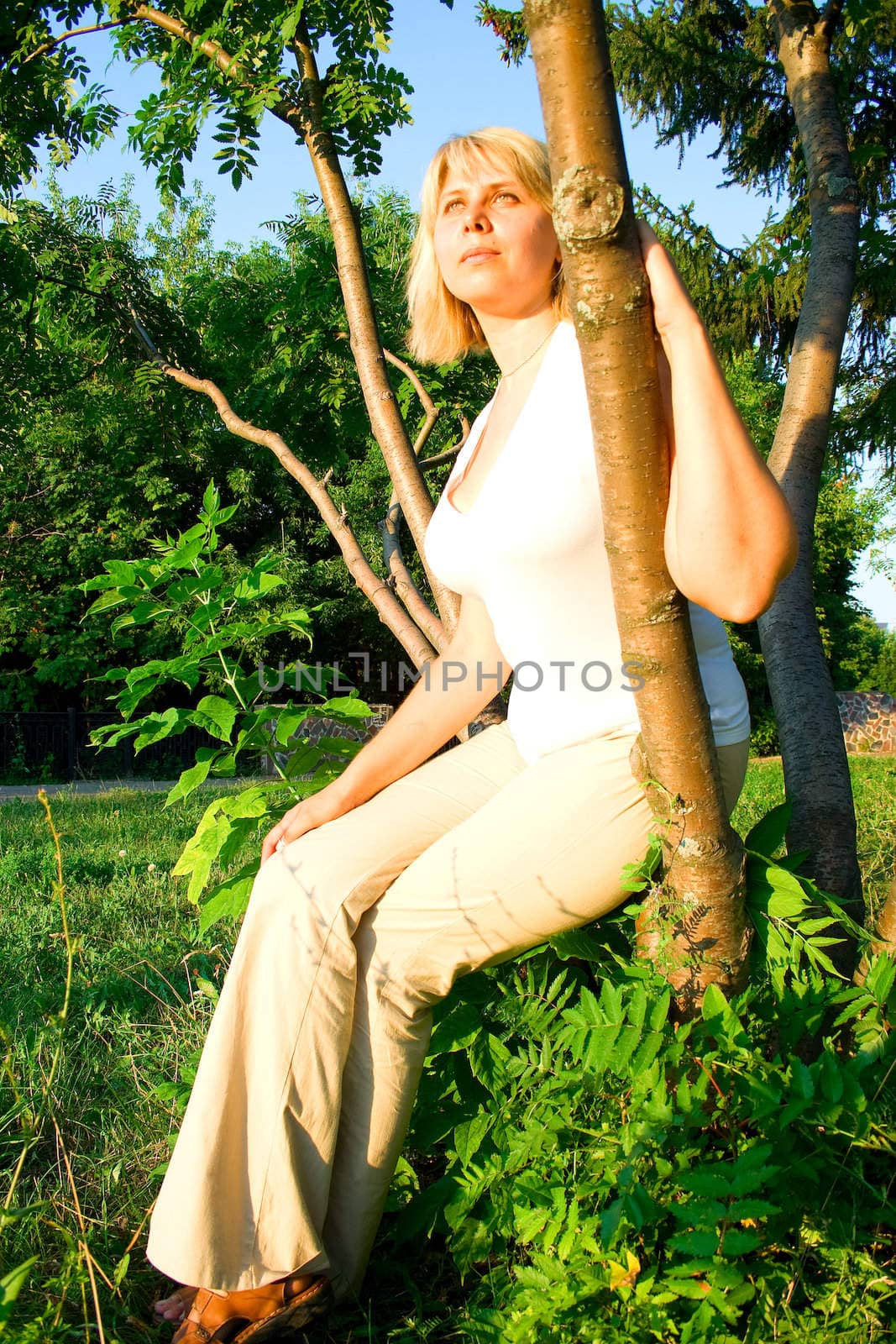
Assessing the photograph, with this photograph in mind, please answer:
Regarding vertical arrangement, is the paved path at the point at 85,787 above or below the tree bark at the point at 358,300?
below

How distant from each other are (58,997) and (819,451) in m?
2.73

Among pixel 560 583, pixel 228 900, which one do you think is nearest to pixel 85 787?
pixel 228 900

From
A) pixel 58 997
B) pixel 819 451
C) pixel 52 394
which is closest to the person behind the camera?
pixel 819 451

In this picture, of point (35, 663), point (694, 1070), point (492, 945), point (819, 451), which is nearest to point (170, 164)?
point (819, 451)

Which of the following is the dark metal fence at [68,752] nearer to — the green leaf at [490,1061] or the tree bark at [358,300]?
the tree bark at [358,300]

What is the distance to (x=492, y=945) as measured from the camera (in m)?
1.60

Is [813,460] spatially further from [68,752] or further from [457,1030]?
[68,752]

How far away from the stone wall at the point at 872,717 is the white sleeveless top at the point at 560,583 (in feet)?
75.2

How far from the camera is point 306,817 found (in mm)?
1878

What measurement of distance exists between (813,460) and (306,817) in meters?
1.51

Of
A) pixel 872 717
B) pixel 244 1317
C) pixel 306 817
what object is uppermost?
pixel 306 817

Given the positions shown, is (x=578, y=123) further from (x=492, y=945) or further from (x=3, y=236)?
(x=3, y=236)

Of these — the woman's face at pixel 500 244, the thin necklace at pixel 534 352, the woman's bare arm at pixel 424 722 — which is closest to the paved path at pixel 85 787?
the woman's bare arm at pixel 424 722

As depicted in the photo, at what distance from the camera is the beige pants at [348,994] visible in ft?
5.06
